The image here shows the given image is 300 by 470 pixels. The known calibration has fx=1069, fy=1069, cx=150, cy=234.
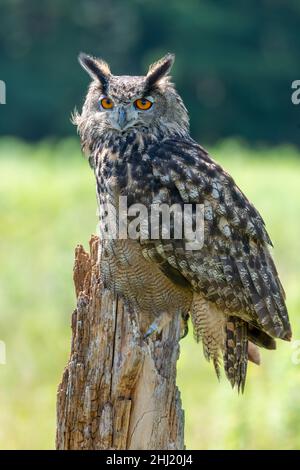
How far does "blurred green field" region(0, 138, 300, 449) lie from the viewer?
635 centimetres

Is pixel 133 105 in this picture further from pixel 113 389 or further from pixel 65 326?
pixel 65 326

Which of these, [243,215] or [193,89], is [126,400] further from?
[193,89]

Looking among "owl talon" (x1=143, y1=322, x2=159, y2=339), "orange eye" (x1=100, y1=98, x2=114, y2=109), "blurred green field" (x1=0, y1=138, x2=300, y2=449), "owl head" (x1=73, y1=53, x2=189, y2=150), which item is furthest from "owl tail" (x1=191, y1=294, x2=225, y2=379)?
"blurred green field" (x1=0, y1=138, x2=300, y2=449)

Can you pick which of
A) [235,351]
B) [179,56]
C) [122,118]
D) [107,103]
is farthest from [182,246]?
[179,56]

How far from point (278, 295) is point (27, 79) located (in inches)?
1034

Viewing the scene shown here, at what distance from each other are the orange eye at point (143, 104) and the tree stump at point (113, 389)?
1.08 m

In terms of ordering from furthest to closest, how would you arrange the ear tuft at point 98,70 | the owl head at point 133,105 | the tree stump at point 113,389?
1. the ear tuft at point 98,70
2. the owl head at point 133,105
3. the tree stump at point 113,389

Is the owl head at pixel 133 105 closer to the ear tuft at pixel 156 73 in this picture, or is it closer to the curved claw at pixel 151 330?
the ear tuft at pixel 156 73

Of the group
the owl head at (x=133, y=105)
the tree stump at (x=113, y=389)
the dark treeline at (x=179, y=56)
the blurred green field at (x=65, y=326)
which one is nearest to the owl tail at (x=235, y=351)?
the tree stump at (x=113, y=389)

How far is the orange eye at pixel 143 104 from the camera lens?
4555 millimetres

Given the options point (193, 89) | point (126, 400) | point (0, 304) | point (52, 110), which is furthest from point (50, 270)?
point (193, 89)

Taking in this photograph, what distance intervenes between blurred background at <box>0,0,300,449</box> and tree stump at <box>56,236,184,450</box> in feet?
7.42
